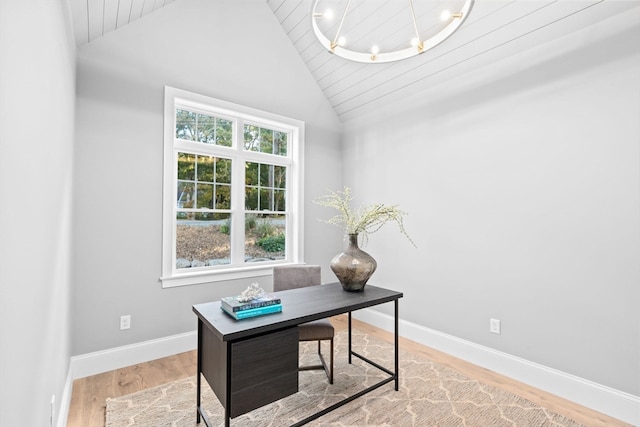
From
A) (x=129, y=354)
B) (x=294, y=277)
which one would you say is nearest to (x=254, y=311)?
(x=294, y=277)

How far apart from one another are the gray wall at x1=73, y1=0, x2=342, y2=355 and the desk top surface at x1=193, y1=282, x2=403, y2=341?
1.11 meters

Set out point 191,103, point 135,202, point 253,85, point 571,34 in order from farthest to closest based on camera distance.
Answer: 1. point 253,85
2. point 191,103
3. point 135,202
4. point 571,34

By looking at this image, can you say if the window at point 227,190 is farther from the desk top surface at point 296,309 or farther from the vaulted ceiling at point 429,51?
the desk top surface at point 296,309

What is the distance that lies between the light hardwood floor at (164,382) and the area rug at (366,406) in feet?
0.31

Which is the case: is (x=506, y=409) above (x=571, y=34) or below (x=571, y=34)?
below

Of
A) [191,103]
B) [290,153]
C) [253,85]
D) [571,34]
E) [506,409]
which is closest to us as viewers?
[506,409]

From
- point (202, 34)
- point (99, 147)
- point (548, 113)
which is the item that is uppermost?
point (202, 34)

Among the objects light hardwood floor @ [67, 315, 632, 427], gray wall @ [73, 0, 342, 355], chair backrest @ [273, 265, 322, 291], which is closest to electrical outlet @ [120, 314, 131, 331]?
gray wall @ [73, 0, 342, 355]

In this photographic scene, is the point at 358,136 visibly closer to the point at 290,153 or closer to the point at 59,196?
the point at 290,153

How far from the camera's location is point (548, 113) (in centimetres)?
246

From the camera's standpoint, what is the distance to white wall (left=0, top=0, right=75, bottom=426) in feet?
2.81

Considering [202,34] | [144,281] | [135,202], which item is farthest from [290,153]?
[144,281]

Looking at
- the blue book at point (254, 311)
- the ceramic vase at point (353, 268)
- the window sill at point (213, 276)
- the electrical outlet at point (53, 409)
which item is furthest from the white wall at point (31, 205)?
the ceramic vase at point (353, 268)

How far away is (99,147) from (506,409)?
363cm
